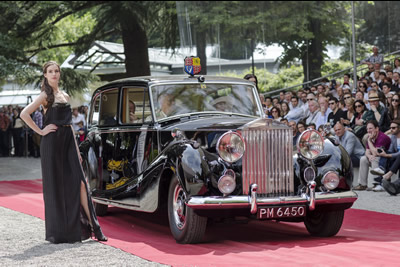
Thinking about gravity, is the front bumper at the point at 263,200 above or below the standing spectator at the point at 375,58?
below

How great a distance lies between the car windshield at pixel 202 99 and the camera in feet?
28.4

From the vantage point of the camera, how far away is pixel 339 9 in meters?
25.9

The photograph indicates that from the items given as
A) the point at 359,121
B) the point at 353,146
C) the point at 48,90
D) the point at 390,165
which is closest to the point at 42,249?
the point at 48,90

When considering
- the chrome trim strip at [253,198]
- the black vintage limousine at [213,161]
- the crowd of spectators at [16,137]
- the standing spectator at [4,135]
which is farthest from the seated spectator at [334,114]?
the standing spectator at [4,135]

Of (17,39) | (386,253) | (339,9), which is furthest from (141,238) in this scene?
(339,9)

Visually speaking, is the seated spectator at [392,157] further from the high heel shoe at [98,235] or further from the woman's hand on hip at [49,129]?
the woman's hand on hip at [49,129]

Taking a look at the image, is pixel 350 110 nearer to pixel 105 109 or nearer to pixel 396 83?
pixel 396 83

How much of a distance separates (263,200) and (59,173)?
89.9 inches

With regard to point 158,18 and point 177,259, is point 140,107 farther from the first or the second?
point 158,18

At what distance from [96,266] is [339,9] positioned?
70.6 ft

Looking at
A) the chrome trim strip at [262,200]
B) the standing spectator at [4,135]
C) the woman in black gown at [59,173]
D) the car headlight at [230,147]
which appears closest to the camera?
the chrome trim strip at [262,200]

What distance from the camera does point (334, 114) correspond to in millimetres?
15453

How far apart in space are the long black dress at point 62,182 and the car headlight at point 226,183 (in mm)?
1571

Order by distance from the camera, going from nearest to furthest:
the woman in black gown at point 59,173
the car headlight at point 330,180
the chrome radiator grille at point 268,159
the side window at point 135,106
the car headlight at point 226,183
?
the car headlight at point 226,183
the chrome radiator grille at point 268,159
the woman in black gown at point 59,173
the car headlight at point 330,180
the side window at point 135,106
